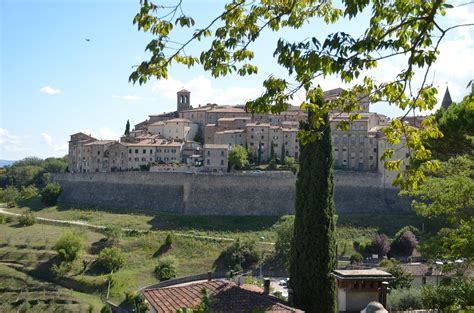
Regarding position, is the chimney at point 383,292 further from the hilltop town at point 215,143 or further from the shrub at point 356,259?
the hilltop town at point 215,143

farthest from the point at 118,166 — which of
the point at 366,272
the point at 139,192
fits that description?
the point at 366,272

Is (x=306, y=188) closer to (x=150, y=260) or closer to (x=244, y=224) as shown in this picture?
(x=150, y=260)

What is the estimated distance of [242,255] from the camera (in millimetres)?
43750

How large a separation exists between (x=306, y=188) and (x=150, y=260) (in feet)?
74.8

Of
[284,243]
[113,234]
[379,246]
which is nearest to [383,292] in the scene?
[284,243]

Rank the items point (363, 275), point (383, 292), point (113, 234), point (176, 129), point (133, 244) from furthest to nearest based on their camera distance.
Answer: point (176, 129)
point (113, 234)
point (133, 244)
point (363, 275)
point (383, 292)

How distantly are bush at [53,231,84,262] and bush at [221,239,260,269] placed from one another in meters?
12.0

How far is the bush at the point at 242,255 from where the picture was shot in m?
43.5

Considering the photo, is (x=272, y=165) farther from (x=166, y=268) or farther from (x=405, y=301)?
(x=405, y=301)

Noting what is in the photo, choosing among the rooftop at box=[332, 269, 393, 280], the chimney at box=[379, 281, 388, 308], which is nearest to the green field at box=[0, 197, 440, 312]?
the rooftop at box=[332, 269, 393, 280]

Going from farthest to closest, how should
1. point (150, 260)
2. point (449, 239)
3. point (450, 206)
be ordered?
point (150, 260) < point (450, 206) < point (449, 239)

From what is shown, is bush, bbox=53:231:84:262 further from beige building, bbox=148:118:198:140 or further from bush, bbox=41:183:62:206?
beige building, bbox=148:118:198:140

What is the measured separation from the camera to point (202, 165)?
2709 inches

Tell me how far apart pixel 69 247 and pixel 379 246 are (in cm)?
2560
